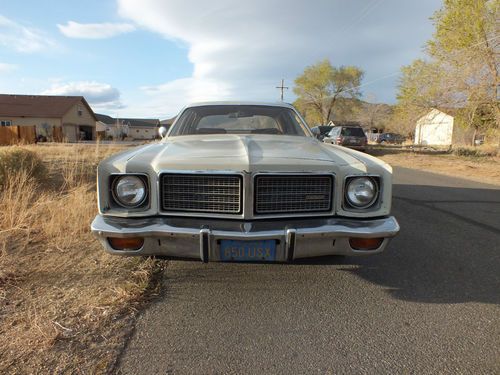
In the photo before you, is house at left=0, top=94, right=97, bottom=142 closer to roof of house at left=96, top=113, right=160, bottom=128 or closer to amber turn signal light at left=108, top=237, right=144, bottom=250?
roof of house at left=96, top=113, right=160, bottom=128

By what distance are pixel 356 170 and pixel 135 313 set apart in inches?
75.5

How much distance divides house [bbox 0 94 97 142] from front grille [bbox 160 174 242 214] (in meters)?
40.3

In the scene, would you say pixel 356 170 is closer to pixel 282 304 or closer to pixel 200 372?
pixel 282 304

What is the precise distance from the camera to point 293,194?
2.49 metres

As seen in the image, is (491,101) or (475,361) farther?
(491,101)

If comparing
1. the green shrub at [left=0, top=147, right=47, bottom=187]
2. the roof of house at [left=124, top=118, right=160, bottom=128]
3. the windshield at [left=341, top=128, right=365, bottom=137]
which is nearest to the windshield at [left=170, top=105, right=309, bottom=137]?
the green shrub at [left=0, top=147, right=47, bottom=187]

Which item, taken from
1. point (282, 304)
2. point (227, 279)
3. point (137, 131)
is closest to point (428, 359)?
point (282, 304)

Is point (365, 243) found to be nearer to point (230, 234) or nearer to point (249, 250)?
point (249, 250)

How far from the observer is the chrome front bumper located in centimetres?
230

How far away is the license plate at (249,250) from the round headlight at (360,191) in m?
0.71

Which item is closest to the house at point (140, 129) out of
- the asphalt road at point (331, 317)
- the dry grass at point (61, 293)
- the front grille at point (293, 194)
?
the dry grass at point (61, 293)

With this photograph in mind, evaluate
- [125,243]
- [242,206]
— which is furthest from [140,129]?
[242,206]

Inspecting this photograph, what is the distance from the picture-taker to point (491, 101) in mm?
16219

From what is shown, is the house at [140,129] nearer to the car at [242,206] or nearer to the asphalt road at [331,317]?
the asphalt road at [331,317]
